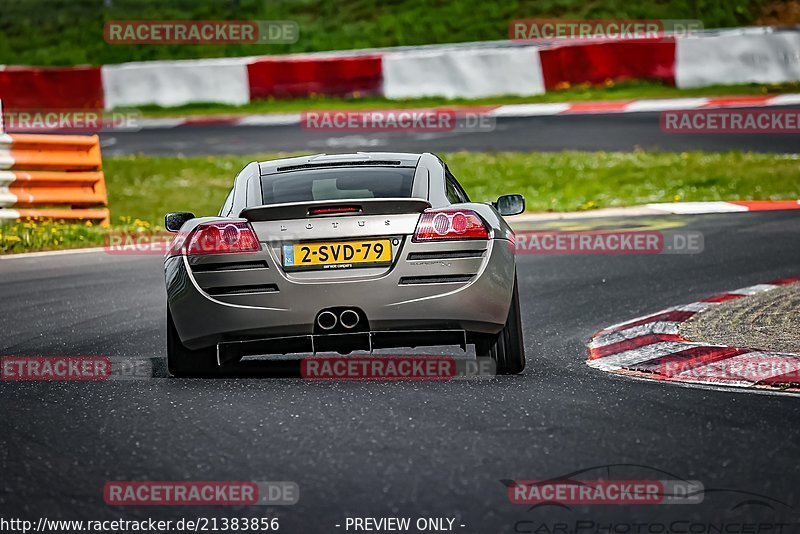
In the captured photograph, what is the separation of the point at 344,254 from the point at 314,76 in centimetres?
2343

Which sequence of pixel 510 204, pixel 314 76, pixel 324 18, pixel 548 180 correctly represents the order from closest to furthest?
pixel 510 204
pixel 548 180
pixel 314 76
pixel 324 18

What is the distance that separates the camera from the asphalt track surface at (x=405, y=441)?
5062 millimetres

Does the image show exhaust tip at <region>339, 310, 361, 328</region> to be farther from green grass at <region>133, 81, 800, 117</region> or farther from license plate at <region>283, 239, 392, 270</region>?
green grass at <region>133, 81, 800, 117</region>

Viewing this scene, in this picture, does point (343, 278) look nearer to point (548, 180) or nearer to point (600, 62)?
point (548, 180)

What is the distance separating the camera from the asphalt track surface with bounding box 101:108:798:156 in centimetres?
2264

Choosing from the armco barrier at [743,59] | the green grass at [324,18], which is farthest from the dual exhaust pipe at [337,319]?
the green grass at [324,18]

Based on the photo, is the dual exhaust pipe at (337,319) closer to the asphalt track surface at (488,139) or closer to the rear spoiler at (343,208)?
the rear spoiler at (343,208)

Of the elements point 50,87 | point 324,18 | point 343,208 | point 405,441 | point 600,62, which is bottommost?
point 405,441

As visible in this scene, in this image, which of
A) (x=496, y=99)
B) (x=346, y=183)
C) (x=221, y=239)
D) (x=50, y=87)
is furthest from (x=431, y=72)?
(x=221, y=239)

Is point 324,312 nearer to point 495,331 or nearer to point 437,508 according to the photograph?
point 495,331

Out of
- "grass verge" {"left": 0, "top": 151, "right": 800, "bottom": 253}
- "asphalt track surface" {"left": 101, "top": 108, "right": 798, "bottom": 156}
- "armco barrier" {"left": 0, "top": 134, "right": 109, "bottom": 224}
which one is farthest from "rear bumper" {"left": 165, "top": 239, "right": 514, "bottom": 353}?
"asphalt track surface" {"left": 101, "top": 108, "right": 798, "bottom": 156}

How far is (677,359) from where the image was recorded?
27.0 feet

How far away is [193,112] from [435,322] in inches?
947

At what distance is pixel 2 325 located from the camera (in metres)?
10.4
